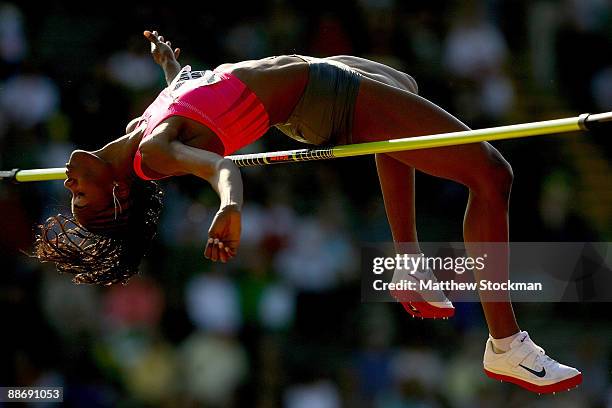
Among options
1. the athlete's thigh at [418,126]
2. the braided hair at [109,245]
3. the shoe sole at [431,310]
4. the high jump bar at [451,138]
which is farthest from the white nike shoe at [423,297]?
the braided hair at [109,245]

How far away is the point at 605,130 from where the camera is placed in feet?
32.2

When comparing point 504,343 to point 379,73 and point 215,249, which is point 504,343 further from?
point 215,249

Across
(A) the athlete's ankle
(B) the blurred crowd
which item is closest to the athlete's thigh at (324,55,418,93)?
(A) the athlete's ankle

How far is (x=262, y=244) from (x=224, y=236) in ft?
16.2

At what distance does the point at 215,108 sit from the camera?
4.82 metres

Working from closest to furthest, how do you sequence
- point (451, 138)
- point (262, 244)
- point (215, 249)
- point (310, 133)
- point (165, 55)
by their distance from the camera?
point (215, 249), point (451, 138), point (310, 133), point (165, 55), point (262, 244)

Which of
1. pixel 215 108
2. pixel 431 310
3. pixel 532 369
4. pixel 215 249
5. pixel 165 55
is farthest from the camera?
pixel 165 55

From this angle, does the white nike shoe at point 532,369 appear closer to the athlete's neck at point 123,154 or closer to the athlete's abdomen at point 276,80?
the athlete's abdomen at point 276,80

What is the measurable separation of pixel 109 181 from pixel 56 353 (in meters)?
3.64

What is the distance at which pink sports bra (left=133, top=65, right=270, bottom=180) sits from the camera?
477 centimetres

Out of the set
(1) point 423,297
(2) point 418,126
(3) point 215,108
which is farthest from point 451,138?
(1) point 423,297

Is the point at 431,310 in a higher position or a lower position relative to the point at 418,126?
lower

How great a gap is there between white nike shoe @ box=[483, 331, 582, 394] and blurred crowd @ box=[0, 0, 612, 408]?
3.31m

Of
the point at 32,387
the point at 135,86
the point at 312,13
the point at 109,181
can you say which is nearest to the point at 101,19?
the point at 135,86
